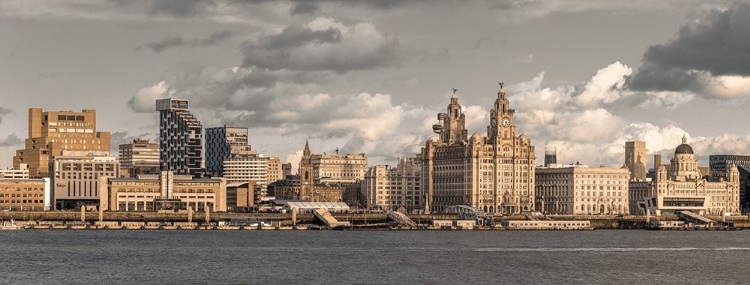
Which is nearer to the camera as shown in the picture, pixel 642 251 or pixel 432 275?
pixel 432 275

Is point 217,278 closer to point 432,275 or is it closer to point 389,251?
point 432,275

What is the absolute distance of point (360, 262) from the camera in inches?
5915

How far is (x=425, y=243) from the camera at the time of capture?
7756 inches

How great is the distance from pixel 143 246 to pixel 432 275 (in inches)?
2389

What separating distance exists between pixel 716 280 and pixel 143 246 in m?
80.8

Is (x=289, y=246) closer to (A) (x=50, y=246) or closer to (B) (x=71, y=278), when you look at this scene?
(A) (x=50, y=246)

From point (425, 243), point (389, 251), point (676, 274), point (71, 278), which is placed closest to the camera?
point (71, 278)

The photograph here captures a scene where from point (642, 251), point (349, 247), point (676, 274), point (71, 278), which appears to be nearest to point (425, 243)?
point (349, 247)

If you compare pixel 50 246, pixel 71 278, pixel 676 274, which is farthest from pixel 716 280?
pixel 50 246

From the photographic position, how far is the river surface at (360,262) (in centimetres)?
12812

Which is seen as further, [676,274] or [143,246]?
[143,246]

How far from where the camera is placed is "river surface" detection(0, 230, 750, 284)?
128 metres

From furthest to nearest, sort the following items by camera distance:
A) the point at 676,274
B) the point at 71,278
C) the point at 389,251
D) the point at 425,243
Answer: the point at 425,243 < the point at 389,251 < the point at 676,274 < the point at 71,278

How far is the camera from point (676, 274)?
13712 centimetres
